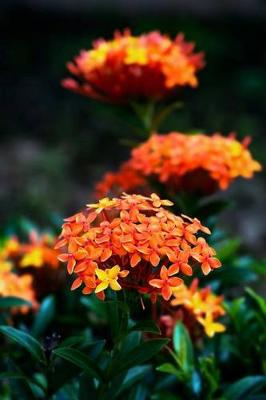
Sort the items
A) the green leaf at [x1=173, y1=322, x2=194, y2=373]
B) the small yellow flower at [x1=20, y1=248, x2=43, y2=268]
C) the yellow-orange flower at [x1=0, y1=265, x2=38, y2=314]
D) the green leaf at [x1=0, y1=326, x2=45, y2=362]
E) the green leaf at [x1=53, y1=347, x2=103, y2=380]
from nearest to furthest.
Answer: the green leaf at [x1=53, y1=347, x2=103, y2=380], the green leaf at [x1=0, y1=326, x2=45, y2=362], the green leaf at [x1=173, y1=322, x2=194, y2=373], the yellow-orange flower at [x1=0, y1=265, x2=38, y2=314], the small yellow flower at [x1=20, y1=248, x2=43, y2=268]

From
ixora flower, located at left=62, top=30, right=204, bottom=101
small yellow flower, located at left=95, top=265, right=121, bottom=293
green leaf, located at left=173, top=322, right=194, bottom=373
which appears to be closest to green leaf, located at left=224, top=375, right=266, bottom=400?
green leaf, located at left=173, top=322, right=194, bottom=373

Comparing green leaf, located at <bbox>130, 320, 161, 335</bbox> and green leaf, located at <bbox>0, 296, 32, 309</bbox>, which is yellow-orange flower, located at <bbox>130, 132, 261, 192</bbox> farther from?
green leaf, located at <bbox>130, 320, 161, 335</bbox>

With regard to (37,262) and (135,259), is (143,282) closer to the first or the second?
(135,259)

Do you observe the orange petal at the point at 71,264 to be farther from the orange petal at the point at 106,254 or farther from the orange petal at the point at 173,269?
the orange petal at the point at 173,269

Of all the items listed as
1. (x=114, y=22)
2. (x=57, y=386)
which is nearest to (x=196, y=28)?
(x=114, y=22)

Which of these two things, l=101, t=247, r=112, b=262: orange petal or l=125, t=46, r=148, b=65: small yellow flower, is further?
l=125, t=46, r=148, b=65: small yellow flower
